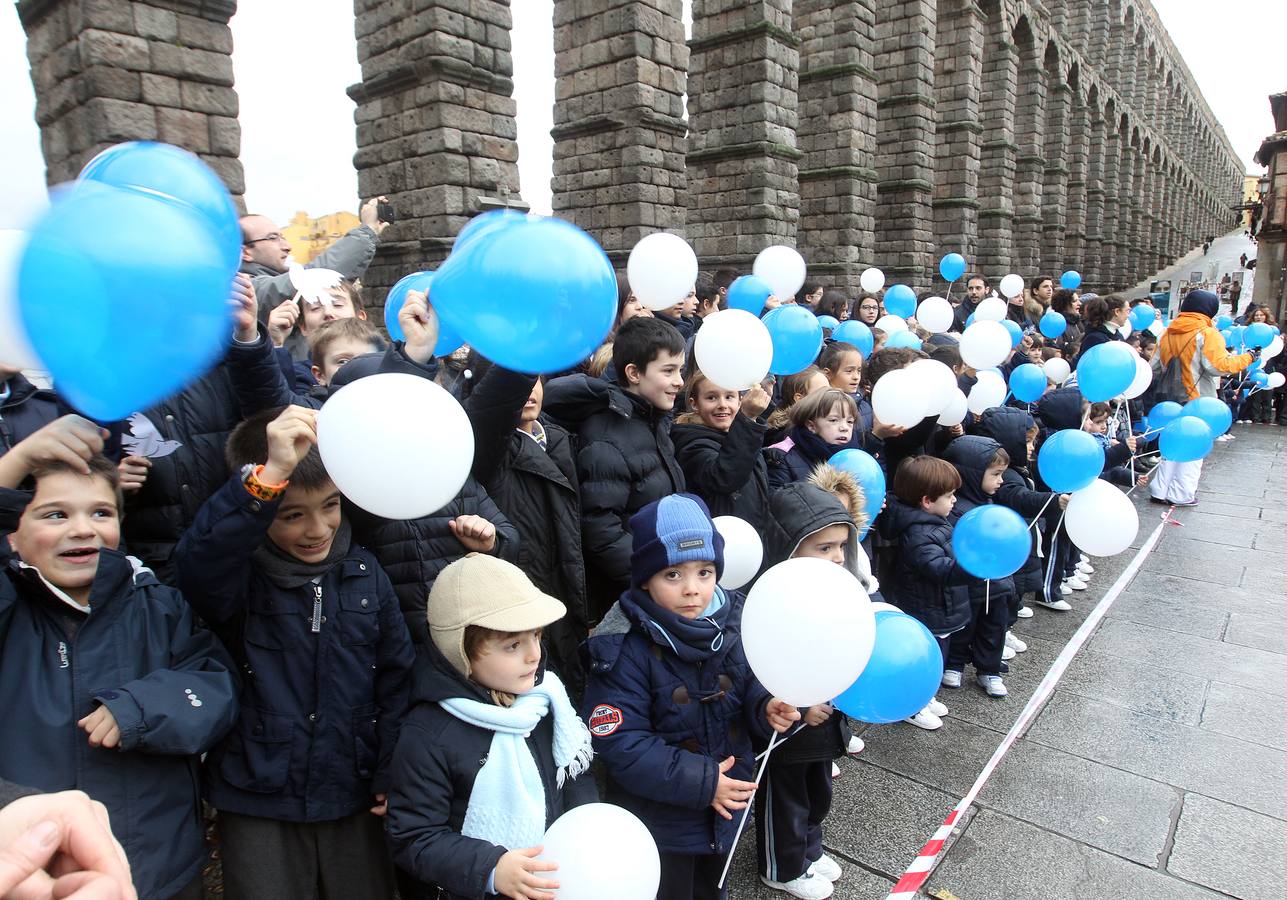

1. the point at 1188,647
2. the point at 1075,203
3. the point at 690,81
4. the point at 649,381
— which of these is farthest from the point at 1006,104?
the point at 649,381

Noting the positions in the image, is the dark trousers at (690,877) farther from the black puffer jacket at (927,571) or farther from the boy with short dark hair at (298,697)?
the black puffer jacket at (927,571)

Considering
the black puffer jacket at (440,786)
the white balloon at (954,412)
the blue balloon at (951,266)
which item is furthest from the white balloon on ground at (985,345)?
the blue balloon at (951,266)

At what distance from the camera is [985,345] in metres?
4.88

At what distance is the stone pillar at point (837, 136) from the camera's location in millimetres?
12102

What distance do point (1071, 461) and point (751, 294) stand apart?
241 centimetres

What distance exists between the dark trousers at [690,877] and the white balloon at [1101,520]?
98.3 inches

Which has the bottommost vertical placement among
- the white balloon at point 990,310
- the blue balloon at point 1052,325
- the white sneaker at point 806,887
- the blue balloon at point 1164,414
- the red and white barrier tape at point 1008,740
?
the red and white barrier tape at point 1008,740

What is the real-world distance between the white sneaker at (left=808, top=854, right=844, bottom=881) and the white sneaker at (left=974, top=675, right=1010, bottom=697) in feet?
5.33

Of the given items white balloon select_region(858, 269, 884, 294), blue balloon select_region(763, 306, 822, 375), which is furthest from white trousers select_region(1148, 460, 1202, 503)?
blue balloon select_region(763, 306, 822, 375)

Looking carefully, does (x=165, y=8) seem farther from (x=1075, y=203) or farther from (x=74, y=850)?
(x=1075, y=203)

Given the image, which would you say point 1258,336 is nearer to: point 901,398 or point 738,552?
point 901,398

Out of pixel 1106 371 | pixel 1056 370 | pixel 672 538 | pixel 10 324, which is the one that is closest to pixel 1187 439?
pixel 1056 370

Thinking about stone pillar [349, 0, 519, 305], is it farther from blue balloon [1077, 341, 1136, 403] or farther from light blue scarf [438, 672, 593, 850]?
light blue scarf [438, 672, 593, 850]

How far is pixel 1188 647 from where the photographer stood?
168 inches
